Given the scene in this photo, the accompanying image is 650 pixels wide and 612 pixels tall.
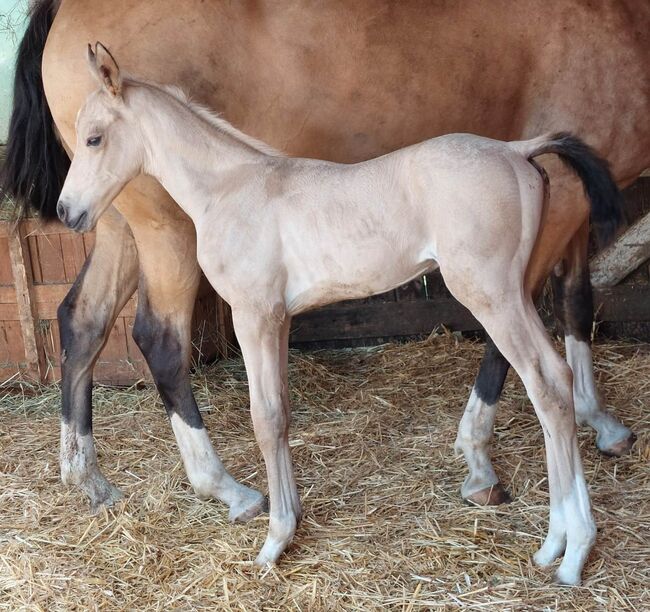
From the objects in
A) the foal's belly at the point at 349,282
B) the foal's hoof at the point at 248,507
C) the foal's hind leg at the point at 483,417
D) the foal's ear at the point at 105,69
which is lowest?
the foal's hoof at the point at 248,507

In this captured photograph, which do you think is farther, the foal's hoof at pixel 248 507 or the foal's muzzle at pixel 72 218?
the foal's hoof at pixel 248 507

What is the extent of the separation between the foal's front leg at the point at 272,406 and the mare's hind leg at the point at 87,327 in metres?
1.01

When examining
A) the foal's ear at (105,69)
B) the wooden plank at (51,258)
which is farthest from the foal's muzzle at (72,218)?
the wooden plank at (51,258)

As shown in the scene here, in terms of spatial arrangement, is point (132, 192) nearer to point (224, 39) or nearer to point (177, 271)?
point (177, 271)

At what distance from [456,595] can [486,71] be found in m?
2.09

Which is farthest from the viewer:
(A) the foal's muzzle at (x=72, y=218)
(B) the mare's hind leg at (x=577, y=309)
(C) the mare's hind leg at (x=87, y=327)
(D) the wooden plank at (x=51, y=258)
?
(D) the wooden plank at (x=51, y=258)

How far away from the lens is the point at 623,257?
520 centimetres

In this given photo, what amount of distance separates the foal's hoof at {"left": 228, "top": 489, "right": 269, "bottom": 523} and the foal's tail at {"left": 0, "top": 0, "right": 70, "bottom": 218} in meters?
1.59

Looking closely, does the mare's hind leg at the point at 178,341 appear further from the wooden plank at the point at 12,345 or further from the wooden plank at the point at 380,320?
the wooden plank at the point at 380,320

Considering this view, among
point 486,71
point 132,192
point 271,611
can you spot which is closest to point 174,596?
point 271,611

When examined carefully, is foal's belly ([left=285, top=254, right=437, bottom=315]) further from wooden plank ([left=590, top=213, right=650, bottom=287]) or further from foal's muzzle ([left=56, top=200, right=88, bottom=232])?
wooden plank ([left=590, top=213, right=650, bottom=287])

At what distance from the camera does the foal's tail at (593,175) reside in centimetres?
263

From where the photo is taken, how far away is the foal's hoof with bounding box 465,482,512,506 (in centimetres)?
334

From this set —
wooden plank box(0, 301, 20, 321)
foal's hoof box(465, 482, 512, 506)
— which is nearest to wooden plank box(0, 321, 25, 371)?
wooden plank box(0, 301, 20, 321)
